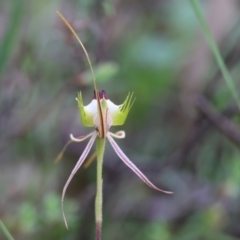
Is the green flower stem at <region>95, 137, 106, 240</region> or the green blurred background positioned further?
the green blurred background

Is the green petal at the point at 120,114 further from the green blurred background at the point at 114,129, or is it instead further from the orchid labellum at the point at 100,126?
the green blurred background at the point at 114,129

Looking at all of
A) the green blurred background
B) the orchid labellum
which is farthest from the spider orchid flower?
the green blurred background

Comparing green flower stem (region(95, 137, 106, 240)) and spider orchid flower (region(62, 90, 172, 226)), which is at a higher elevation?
spider orchid flower (region(62, 90, 172, 226))

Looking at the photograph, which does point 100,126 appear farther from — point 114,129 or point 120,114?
point 114,129

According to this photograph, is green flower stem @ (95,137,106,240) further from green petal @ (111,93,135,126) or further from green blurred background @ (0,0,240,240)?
green blurred background @ (0,0,240,240)

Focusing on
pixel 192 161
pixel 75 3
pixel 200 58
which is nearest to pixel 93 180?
pixel 192 161

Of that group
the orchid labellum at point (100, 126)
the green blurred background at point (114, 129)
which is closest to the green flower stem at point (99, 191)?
the orchid labellum at point (100, 126)

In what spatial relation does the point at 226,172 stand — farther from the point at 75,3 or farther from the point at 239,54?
the point at 75,3

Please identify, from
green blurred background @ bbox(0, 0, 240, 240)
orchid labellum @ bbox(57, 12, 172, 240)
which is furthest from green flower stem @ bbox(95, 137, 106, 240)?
green blurred background @ bbox(0, 0, 240, 240)

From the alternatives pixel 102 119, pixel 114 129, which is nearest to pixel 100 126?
pixel 102 119

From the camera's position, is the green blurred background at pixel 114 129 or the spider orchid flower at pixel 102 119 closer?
the spider orchid flower at pixel 102 119
